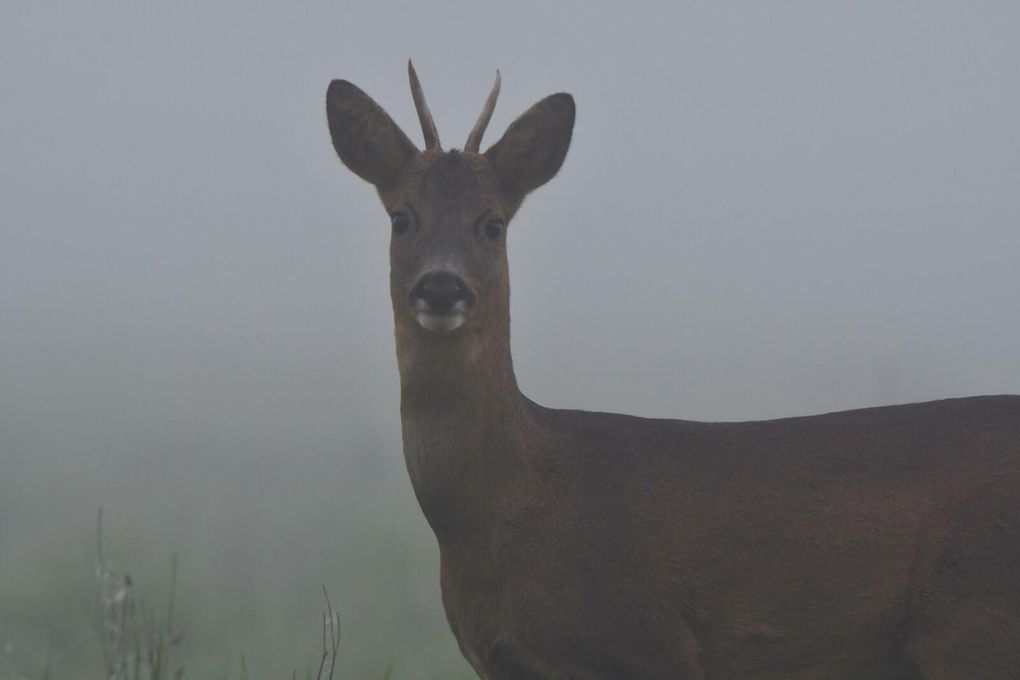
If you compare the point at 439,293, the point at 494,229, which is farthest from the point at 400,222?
the point at 439,293

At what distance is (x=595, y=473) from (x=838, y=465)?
1.25m

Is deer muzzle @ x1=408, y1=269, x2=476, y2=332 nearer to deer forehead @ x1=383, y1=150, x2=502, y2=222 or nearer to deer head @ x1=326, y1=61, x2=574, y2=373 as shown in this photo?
deer head @ x1=326, y1=61, x2=574, y2=373

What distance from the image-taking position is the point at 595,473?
5820mm

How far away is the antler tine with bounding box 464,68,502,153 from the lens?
21.7ft

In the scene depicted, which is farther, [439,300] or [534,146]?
[534,146]

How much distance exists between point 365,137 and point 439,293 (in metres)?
1.55

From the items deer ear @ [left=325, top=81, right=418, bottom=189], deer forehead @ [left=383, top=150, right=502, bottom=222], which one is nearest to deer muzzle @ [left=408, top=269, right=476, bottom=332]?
deer forehead @ [left=383, top=150, right=502, bottom=222]

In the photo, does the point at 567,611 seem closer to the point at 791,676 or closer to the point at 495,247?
the point at 791,676

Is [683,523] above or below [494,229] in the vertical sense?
below

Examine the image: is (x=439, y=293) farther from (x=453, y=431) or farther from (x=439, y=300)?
(x=453, y=431)

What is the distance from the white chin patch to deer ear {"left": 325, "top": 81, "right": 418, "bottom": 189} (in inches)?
51.8

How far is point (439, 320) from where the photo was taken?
206 inches

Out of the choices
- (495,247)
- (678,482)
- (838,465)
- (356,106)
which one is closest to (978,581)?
(838,465)

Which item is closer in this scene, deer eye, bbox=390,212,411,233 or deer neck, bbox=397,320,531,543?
deer neck, bbox=397,320,531,543
